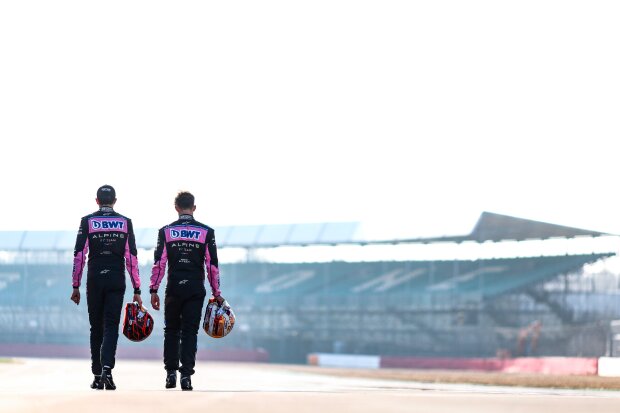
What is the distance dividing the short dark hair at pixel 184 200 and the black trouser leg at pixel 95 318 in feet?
3.55

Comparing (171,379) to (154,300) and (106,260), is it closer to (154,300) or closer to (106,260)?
(154,300)

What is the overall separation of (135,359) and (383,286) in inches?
621

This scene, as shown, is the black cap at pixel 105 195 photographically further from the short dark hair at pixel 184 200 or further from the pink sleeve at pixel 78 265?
the short dark hair at pixel 184 200

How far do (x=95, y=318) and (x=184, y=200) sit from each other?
1.39 m

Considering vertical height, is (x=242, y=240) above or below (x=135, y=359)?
above

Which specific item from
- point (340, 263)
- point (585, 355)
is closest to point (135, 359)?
point (340, 263)

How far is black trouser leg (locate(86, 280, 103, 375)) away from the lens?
38.0 feet

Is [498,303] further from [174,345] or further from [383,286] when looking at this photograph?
[174,345]

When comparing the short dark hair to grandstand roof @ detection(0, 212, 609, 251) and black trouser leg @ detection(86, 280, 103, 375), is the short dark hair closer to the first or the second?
black trouser leg @ detection(86, 280, 103, 375)

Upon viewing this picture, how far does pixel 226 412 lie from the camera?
8.48m

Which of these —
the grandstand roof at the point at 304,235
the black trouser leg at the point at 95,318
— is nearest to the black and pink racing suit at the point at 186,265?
the black trouser leg at the point at 95,318

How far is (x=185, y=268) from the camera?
1139 cm

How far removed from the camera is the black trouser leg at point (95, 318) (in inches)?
456

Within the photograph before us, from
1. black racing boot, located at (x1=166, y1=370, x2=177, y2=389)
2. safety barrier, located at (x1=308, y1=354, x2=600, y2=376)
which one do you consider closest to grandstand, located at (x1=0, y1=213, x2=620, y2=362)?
safety barrier, located at (x1=308, y1=354, x2=600, y2=376)
